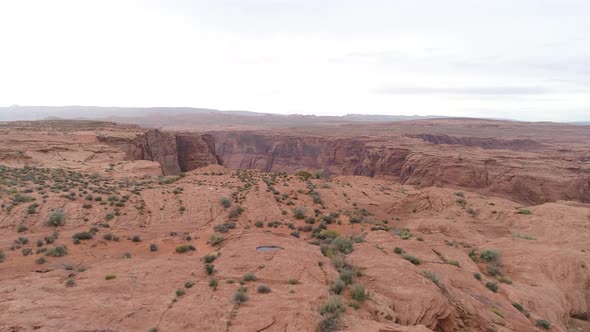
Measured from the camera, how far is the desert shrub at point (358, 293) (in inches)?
367

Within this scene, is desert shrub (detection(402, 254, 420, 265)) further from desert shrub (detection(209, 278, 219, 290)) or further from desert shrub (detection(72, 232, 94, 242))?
desert shrub (detection(72, 232, 94, 242))

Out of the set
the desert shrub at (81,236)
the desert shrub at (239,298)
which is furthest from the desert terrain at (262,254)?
the desert shrub at (81,236)

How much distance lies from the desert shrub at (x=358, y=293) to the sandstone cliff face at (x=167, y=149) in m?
34.9

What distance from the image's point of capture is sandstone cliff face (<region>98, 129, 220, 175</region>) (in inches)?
1538

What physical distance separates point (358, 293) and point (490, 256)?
7.81 m

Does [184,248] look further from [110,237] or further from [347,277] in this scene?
[347,277]

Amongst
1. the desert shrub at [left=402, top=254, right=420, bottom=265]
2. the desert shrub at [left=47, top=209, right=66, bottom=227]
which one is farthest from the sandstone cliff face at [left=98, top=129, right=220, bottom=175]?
the desert shrub at [left=402, top=254, right=420, bottom=265]

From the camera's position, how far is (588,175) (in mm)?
38250

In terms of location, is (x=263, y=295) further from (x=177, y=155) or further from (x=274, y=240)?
(x=177, y=155)

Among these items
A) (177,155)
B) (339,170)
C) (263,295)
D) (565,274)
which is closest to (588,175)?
(565,274)

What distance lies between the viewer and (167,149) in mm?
47531

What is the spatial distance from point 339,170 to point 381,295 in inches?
2351

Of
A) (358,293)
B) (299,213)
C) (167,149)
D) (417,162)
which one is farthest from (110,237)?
(417,162)

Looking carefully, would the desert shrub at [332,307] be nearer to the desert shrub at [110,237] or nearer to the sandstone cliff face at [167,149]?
the desert shrub at [110,237]
